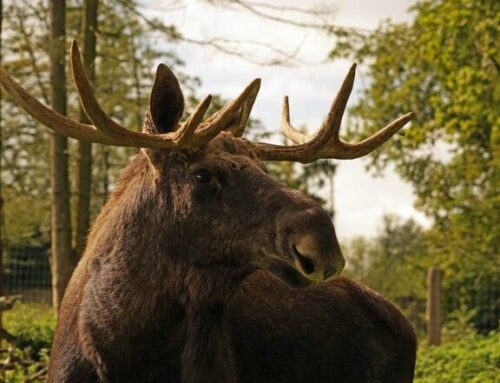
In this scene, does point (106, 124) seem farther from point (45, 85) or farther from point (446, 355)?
point (45, 85)

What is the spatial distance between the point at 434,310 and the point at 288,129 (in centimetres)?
934

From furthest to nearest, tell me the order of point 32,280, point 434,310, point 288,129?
point 32,280, point 434,310, point 288,129

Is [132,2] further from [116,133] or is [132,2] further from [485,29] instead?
[485,29]

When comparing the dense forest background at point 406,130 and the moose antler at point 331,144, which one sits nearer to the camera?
the moose antler at point 331,144

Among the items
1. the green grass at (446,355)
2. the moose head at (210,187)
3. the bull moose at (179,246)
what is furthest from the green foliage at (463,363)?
the moose head at (210,187)

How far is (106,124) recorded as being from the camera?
4.41 meters

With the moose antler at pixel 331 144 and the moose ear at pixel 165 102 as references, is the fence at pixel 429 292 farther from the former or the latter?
the moose ear at pixel 165 102

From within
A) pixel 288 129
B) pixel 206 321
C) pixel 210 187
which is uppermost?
pixel 288 129

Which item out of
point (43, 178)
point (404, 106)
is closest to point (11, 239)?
point (43, 178)

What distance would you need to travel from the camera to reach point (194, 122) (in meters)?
4.18

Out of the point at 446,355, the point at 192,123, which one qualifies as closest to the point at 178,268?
the point at 192,123

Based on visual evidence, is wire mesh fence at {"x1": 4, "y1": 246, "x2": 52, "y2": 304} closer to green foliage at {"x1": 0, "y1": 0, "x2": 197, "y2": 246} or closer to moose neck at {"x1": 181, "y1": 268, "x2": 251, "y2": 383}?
green foliage at {"x1": 0, "y1": 0, "x2": 197, "y2": 246}

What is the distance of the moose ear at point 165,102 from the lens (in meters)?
4.48

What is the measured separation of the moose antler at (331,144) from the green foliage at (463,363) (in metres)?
5.36
